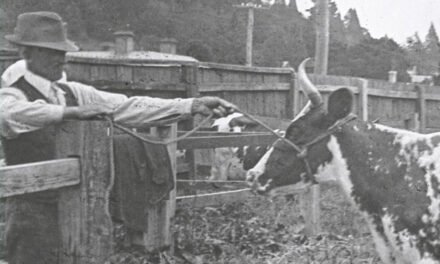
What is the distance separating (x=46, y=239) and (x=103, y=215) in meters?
0.35

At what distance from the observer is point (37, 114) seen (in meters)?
3.53

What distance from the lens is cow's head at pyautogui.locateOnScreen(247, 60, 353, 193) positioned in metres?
4.59

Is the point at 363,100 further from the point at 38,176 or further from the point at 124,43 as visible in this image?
the point at 38,176

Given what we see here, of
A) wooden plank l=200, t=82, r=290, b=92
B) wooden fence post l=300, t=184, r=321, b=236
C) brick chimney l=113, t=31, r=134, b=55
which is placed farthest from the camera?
Answer: brick chimney l=113, t=31, r=134, b=55

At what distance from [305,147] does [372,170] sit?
49cm

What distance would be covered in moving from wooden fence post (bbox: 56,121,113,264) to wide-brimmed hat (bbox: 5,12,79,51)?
0.68m

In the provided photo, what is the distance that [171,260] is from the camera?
5379 millimetres

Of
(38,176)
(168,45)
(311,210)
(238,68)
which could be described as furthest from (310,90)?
(168,45)

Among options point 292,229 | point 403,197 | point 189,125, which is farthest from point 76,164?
point 189,125

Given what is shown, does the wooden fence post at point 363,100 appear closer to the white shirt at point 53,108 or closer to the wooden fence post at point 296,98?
the wooden fence post at point 296,98

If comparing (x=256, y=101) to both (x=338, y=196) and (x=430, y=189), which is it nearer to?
(x=338, y=196)

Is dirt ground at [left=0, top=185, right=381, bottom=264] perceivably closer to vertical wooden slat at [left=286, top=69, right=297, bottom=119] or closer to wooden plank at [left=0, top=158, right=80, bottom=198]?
wooden plank at [left=0, top=158, right=80, bottom=198]

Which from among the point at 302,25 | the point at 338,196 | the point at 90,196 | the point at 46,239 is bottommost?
the point at 338,196

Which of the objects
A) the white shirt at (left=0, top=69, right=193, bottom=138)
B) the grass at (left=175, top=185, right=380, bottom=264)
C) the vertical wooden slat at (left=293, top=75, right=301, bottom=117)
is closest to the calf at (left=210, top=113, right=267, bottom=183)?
the grass at (left=175, top=185, right=380, bottom=264)
